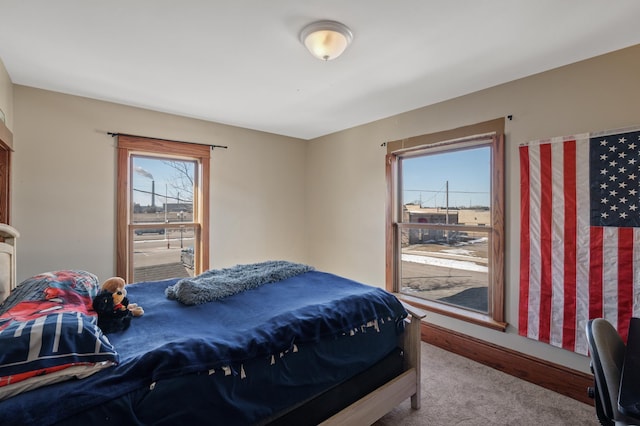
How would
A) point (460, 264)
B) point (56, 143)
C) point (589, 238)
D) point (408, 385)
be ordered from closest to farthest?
point (408, 385) → point (589, 238) → point (56, 143) → point (460, 264)

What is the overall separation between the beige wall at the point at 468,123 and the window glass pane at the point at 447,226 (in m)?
0.25

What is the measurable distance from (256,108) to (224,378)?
2.76 meters

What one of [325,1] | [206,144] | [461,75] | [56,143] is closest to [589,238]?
[461,75]

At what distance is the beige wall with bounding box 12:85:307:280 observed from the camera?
270 cm

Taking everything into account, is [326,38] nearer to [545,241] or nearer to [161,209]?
[545,241]

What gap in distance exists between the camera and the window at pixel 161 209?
319cm

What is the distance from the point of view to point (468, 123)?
9.34 ft

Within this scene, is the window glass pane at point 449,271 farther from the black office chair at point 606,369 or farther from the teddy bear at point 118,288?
the teddy bear at point 118,288

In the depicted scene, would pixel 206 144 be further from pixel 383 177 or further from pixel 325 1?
pixel 325 1

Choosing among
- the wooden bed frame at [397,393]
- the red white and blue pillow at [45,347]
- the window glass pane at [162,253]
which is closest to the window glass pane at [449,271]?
the wooden bed frame at [397,393]

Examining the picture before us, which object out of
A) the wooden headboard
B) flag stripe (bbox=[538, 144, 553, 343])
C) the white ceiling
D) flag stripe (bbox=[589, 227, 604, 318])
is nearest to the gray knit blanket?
the wooden headboard

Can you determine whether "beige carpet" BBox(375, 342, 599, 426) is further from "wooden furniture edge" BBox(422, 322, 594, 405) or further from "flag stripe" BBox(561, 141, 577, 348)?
"flag stripe" BBox(561, 141, 577, 348)

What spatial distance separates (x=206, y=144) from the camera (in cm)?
371

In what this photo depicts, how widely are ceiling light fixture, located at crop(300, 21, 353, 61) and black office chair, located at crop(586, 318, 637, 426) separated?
77.9 inches
